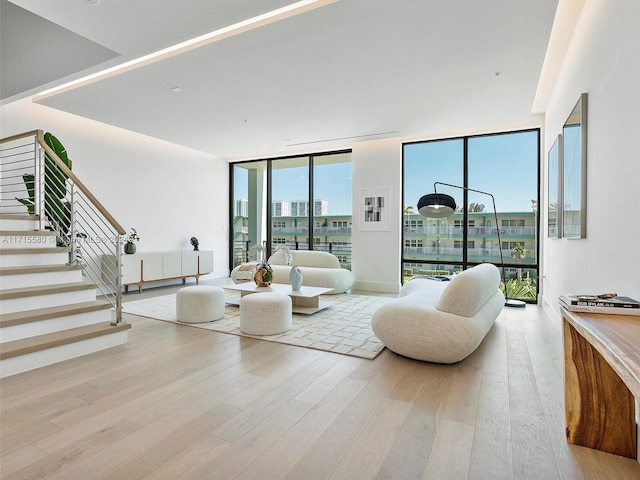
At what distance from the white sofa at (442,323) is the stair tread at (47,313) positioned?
2.62 metres

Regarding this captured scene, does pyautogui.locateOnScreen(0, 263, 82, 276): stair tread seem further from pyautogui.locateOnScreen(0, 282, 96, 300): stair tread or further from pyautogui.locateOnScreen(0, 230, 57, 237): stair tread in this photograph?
pyautogui.locateOnScreen(0, 230, 57, 237): stair tread

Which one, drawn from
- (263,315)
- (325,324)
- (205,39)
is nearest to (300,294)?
(325,324)

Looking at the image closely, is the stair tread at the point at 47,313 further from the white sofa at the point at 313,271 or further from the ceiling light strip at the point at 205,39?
the white sofa at the point at 313,271

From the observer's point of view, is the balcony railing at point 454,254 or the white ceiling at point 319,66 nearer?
the white ceiling at point 319,66

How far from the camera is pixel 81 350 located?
2961 mm

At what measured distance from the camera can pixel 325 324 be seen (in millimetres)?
4039

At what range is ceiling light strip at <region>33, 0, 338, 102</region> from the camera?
2775 mm

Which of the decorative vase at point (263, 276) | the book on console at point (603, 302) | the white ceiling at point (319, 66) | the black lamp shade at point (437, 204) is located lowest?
the decorative vase at point (263, 276)

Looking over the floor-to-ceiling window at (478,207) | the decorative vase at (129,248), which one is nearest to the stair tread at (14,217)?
the decorative vase at (129,248)

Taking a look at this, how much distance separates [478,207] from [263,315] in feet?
14.4

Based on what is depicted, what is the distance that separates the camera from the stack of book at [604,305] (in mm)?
1518

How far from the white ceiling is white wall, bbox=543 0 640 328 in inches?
19.0

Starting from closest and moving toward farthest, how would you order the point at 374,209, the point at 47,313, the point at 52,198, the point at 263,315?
the point at 47,313, the point at 263,315, the point at 52,198, the point at 374,209

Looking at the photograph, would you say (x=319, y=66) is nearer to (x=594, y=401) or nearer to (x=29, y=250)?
(x=29, y=250)
